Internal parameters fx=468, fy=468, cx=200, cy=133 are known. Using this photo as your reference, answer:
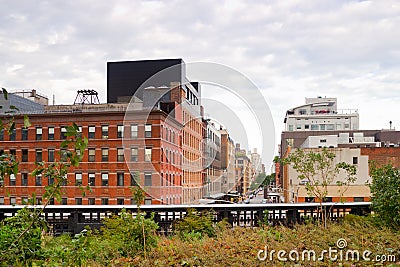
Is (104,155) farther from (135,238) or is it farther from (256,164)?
(256,164)

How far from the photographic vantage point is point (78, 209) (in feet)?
42.0

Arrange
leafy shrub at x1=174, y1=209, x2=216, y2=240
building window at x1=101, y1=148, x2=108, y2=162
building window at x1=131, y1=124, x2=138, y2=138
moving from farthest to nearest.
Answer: building window at x1=101, y1=148, x2=108, y2=162 < building window at x1=131, y1=124, x2=138, y2=138 < leafy shrub at x1=174, y1=209, x2=216, y2=240

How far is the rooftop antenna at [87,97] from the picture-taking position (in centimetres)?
4506

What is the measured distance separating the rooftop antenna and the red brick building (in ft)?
8.44

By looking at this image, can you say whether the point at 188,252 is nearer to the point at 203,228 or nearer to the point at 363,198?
the point at 203,228

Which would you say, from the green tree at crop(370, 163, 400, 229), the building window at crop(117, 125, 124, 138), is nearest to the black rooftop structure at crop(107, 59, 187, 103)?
the building window at crop(117, 125, 124, 138)

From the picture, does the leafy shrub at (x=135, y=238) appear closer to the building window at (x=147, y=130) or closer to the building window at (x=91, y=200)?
the building window at (x=147, y=130)

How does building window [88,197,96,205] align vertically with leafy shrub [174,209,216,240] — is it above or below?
below

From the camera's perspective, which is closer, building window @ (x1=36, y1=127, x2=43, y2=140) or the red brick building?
the red brick building

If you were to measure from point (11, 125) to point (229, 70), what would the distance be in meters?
5.75

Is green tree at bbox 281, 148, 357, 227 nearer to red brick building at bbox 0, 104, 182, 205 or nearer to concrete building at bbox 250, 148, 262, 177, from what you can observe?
concrete building at bbox 250, 148, 262, 177

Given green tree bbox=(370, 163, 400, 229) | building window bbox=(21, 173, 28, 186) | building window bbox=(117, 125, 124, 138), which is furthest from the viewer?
building window bbox=(21, 173, 28, 186)

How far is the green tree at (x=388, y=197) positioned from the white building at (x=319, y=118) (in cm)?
8265

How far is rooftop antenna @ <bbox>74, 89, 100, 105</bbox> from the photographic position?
45062 mm
